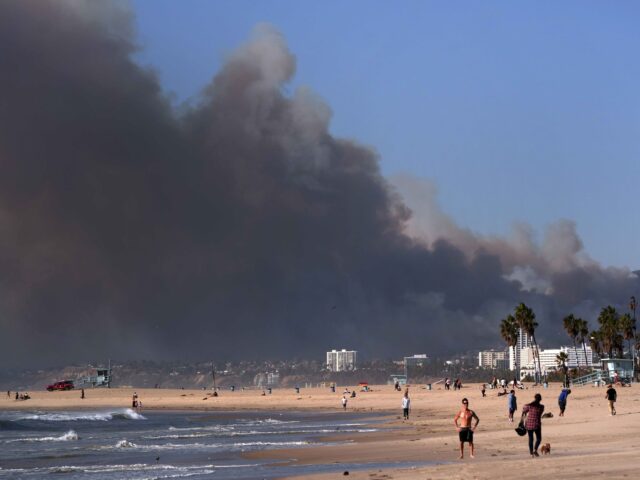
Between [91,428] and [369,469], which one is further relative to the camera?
[91,428]

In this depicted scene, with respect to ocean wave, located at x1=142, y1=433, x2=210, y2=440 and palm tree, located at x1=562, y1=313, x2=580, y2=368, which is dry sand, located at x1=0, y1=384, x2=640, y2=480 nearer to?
ocean wave, located at x1=142, y1=433, x2=210, y2=440

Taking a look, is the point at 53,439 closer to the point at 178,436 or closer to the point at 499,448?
the point at 178,436

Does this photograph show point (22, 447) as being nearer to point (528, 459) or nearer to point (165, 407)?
point (528, 459)

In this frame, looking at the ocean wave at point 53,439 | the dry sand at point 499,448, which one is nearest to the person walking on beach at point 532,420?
the dry sand at point 499,448

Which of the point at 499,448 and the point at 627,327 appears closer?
the point at 499,448

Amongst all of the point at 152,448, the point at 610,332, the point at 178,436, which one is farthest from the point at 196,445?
the point at 610,332

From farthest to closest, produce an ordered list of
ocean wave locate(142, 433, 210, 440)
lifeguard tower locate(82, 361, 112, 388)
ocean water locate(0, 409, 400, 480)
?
lifeguard tower locate(82, 361, 112, 388), ocean wave locate(142, 433, 210, 440), ocean water locate(0, 409, 400, 480)

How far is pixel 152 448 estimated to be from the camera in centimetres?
4234

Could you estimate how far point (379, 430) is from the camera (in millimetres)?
50594

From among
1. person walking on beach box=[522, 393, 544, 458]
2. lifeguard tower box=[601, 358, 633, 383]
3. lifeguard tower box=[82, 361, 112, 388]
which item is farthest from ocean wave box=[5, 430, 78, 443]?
lifeguard tower box=[82, 361, 112, 388]

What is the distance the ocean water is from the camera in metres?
31.2

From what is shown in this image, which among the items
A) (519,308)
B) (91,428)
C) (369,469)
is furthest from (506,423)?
(519,308)

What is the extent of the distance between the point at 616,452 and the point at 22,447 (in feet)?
96.8

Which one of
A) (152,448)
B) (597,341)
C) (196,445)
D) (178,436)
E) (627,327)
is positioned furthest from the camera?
(597,341)
